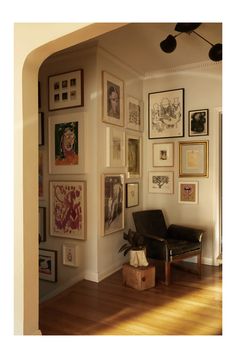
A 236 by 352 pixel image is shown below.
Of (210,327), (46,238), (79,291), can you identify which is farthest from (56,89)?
(210,327)

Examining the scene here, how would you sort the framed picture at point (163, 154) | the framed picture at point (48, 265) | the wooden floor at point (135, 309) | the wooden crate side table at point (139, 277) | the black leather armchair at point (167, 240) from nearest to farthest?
the wooden floor at point (135, 309) → the wooden crate side table at point (139, 277) → the black leather armchair at point (167, 240) → the framed picture at point (48, 265) → the framed picture at point (163, 154)

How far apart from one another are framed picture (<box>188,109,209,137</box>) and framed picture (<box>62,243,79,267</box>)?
227 cm

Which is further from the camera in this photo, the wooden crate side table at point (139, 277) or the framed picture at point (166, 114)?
the framed picture at point (166, 114)

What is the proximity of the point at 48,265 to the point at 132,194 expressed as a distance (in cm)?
153

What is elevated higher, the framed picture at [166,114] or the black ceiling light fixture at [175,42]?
the black ceiling light fixture at [175,42]

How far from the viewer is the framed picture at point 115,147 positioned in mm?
3686

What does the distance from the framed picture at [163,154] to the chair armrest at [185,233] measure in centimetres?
96

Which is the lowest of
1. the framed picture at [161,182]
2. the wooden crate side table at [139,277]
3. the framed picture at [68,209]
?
the wooden crate side table at [139,277]

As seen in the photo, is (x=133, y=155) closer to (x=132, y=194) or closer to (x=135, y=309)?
(x=132, y=194)

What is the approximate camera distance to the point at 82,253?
3.63 metres

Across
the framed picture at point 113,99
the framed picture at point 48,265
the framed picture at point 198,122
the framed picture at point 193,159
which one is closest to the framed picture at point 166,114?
the framed picture at point 198,122

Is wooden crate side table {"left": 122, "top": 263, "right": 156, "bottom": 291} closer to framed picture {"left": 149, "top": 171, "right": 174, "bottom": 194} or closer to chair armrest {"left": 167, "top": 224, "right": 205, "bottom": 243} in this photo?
chair armrest {"left": 167, "top": 224, "right": 205, "bottom": 243}

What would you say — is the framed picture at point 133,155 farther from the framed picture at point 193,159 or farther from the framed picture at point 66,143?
the framed picture at point 66,143

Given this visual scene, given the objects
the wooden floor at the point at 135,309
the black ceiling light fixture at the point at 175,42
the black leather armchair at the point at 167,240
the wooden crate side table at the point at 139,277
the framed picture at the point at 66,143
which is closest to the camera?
the wooden floor at the point at 135,309
